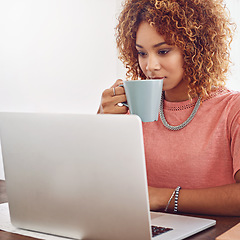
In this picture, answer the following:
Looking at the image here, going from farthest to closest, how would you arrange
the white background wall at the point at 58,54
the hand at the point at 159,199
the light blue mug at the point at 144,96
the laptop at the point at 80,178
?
the white background wall at the point at 58,54
the hand at the point at 159,199
the light blue mug at the point at 144,96
the laptop at the point at 80,178

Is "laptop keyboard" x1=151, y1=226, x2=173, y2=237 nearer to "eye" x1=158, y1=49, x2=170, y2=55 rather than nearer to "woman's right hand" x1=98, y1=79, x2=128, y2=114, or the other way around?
"woman's right hand" x1=98, y1=79, x2=128, y2=114

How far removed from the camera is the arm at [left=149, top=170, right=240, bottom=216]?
1.11 m

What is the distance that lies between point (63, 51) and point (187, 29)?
1804 millimetres

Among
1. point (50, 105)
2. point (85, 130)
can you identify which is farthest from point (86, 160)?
point (50, 105)

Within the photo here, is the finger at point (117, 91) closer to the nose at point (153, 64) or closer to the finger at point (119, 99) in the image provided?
the finger at point (119, 99)

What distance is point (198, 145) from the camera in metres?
1.40

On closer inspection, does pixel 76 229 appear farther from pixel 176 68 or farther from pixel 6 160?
pixel 176 68

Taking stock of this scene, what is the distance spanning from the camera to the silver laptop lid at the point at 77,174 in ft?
2.55

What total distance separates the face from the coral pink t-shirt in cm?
13

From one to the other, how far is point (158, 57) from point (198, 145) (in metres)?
0.32

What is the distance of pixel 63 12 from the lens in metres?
3.03

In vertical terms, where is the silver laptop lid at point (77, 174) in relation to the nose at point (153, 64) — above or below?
below

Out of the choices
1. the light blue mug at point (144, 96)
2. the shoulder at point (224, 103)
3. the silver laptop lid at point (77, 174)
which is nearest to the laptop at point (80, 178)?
the silver laptop lid at point (77, 174)

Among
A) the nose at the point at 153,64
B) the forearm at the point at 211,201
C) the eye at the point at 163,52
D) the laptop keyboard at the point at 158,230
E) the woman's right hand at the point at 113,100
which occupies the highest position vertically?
the eye at the point at 163,52
